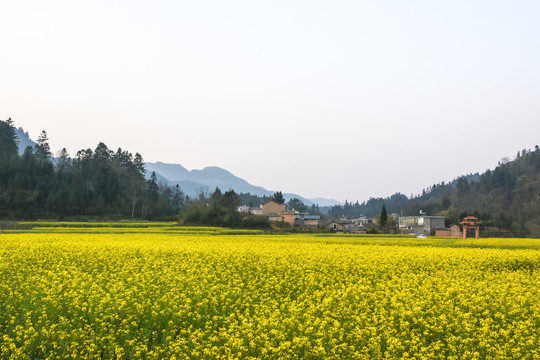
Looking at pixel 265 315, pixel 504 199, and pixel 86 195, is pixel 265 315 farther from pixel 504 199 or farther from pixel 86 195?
pixel 504 199

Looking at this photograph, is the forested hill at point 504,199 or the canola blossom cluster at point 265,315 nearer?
the canola blossom cluster at point 265,315

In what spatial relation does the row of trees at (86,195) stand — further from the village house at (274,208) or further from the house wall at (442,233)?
the house wall at (442,233)

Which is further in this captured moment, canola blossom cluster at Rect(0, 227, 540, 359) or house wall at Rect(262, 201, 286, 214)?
house wall at Rect(262, 201, 286, 214)

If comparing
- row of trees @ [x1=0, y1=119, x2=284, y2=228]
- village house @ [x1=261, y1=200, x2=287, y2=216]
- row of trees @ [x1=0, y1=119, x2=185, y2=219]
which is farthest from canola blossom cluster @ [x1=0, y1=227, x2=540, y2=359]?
village house @ [x1=261, y1=200, x2=287, y2=216]

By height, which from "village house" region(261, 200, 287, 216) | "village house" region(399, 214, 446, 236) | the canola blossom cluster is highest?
"village house" region(261, 200, 287, 216)

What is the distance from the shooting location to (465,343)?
9.22m

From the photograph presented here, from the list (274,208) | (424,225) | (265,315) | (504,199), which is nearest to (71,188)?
(274,208)

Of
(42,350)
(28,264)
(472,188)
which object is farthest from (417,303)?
(472,188)

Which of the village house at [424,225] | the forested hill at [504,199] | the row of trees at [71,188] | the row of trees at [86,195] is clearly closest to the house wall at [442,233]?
the village house at [424,225]

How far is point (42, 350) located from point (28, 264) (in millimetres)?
11950

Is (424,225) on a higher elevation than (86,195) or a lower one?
lower

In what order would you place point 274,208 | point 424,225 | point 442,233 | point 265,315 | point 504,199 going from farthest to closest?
point 504,199
point 274,208
point 424,225
point 442,233
point 265,315

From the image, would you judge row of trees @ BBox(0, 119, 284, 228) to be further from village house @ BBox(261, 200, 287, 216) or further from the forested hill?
the forested hill

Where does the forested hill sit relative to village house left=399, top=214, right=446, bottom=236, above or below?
above
